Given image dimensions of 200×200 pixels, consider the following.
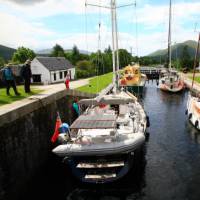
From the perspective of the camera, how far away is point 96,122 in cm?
1484

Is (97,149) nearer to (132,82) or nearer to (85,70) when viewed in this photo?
(132,82)

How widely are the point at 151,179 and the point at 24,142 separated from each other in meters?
7.01

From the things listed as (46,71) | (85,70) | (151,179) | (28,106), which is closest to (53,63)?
(46,71)

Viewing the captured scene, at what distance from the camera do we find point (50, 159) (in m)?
17.8

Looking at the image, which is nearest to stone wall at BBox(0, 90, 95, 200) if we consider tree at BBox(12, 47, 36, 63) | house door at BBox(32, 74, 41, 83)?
house door at BBox(32, 74, 41, 83)

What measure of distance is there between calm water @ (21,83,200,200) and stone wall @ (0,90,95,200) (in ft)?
2.90

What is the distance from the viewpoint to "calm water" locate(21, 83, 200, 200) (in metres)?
13.9

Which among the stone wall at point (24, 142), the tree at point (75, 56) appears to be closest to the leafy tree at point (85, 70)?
the tree at point (75, 56)

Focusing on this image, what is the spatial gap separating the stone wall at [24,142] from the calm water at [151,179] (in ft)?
2.90

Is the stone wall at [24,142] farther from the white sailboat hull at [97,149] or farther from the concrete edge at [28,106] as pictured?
the white sailboat hull at [97,149]

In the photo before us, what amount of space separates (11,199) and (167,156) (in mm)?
10168

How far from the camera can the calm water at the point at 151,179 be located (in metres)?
13.9

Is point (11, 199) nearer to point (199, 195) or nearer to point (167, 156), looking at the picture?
point (199, 195)

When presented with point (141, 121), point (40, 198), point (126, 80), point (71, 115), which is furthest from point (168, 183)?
point (126, 80)
